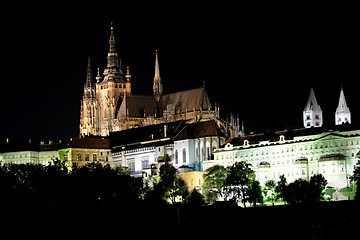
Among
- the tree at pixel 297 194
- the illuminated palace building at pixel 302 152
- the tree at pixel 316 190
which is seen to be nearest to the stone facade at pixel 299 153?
the illuminated palace building at pixel 302 152

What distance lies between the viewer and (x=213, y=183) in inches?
5694

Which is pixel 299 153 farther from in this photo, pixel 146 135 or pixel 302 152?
pixel 146 135

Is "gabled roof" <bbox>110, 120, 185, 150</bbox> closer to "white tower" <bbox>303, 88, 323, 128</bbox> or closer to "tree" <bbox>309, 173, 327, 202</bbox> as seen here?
"white tower" <bbox>303, 88, 323, 128</bbox>

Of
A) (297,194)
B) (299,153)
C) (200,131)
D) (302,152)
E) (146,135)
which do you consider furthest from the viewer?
(146,135)

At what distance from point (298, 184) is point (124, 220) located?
35.1m

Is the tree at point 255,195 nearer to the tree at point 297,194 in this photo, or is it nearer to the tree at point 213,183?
the tree at point 297,194

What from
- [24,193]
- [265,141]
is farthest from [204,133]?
[24,193]

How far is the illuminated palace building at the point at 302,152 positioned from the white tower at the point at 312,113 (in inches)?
215

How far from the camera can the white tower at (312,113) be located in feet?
575

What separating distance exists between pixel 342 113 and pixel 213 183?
35.5 m

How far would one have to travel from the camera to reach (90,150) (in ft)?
622

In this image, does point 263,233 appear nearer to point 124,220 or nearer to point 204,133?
point 124,220

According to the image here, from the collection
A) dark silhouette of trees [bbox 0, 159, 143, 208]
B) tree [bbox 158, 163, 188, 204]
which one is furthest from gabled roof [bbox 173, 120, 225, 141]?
dark silhouette of trees [bbox 0, 159, 143, 208]

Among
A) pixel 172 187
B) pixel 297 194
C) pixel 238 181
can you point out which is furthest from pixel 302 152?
pixel 297 194
